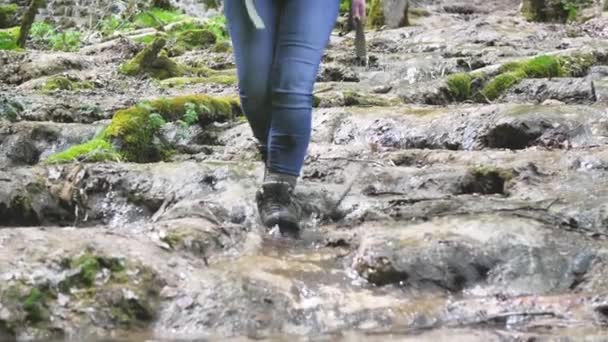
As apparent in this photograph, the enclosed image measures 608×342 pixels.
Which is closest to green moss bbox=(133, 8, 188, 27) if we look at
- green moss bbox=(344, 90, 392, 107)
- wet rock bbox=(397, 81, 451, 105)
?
wet rock bbox=(397, 81, 451, 105)

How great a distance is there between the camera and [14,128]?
5898 mm

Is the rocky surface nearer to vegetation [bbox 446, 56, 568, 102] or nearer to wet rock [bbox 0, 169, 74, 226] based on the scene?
wet rock [bbox 0, 169, 74, 226]

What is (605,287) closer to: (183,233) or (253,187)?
(183,233)

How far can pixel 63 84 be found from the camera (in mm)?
9336

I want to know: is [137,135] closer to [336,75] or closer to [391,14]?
[336,75]

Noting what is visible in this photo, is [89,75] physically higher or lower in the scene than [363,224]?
lower

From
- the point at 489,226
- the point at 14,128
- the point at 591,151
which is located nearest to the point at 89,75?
the point at 14,128

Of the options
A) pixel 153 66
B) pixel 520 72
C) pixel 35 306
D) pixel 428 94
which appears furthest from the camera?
pixel 153 66

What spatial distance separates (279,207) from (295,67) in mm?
668

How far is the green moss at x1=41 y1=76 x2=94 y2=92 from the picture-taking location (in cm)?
911

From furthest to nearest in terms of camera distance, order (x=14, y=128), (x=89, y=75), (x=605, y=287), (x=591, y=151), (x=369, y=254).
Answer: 1. (x=89, y=75)
2. (x=14, y=128)
3. (x=591, y=151)
4. (x=369, y=254)
5. (x=605, y=287)

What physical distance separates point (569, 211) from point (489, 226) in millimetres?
567

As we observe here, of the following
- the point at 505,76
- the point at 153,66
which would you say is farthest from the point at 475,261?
the point at 153,66

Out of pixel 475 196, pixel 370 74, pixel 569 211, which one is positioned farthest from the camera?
pixel 370 74
